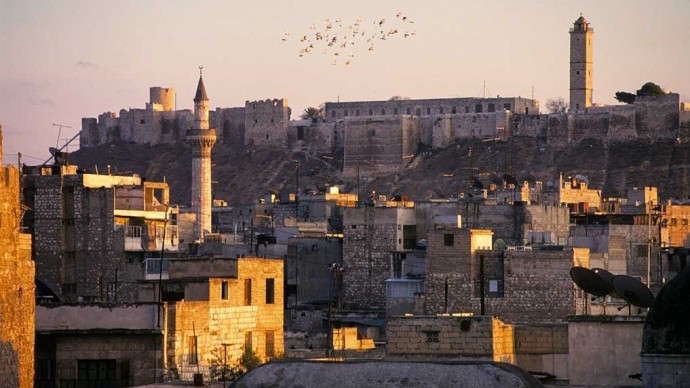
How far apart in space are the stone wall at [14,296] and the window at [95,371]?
6.12ft

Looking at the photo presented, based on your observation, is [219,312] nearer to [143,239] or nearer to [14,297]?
[14,297]

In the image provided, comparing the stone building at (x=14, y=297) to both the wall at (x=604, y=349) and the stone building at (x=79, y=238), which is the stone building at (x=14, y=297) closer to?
the wall at (x=604, y=349)

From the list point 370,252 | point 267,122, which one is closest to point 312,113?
point 267,122

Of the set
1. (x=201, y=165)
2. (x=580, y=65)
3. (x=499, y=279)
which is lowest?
(x=499, y=279)

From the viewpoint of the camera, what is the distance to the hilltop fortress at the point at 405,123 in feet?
300

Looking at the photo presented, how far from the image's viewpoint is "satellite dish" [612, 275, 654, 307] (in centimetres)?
1512

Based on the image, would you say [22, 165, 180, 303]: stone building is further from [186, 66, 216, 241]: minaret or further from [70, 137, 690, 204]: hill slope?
[70, 137, 690, 204]: hill slope

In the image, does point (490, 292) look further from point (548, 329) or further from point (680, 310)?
point (680, 310)

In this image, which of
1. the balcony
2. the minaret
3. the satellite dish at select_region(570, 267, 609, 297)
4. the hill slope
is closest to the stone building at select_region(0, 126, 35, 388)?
the satellite dish at select_region(570, 267, 609, 297)

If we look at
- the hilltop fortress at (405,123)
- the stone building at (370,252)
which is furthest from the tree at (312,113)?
the stone building at (370,252)

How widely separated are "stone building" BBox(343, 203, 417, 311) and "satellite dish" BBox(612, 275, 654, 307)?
2628cm

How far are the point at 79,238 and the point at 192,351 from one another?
13.3 metres

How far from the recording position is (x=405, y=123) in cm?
9225

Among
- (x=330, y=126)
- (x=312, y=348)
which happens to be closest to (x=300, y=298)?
(x=312, y=348)
